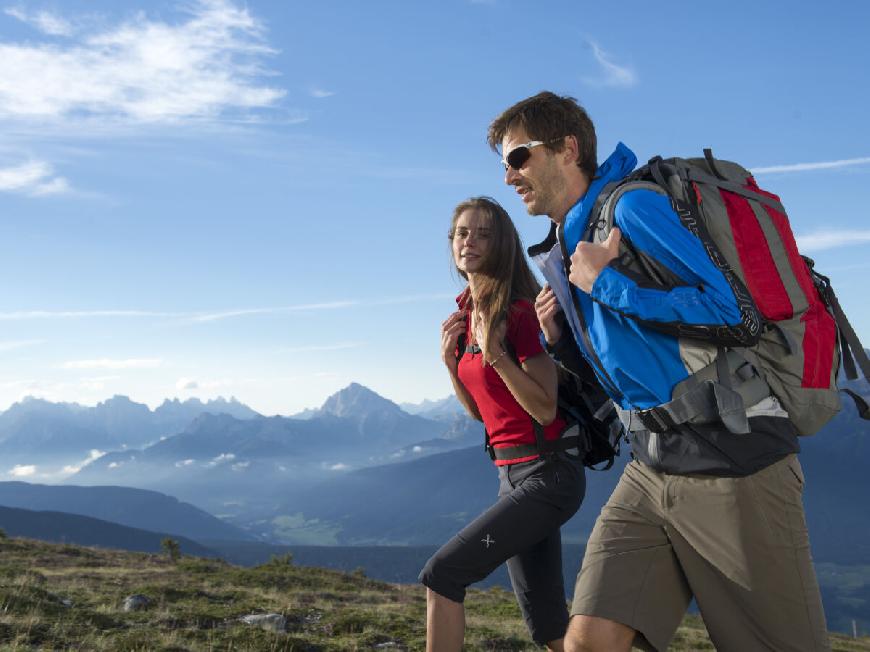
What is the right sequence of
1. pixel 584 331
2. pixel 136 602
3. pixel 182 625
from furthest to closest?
1. pixel 136 602
2. pixel 182 625
3. pixel 584 331

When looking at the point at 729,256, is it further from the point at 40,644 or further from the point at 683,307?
the point at 40,644

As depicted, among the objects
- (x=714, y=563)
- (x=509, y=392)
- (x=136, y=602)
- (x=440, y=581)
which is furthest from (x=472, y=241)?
(x=136, y=602)

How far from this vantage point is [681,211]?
3295 millimetres

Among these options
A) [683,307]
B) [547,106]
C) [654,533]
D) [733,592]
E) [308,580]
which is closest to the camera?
[683,307]

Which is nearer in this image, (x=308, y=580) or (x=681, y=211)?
(x=681, y=211)

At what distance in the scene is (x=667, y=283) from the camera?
3381 mm

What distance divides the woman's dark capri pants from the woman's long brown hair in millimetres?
1129

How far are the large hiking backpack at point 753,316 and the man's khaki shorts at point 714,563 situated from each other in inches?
14.0

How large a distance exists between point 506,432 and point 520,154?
1.99 metres

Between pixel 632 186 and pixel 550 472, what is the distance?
7.03 ft

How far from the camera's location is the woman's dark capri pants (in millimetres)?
4645

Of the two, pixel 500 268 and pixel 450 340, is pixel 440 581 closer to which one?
pixel 450 340

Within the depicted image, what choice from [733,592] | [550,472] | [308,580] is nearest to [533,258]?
[550,472]

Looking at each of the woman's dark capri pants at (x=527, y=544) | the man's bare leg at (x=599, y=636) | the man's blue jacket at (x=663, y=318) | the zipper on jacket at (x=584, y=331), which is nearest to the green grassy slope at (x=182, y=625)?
the woman's dark capri pants at (x=527, y=544)
